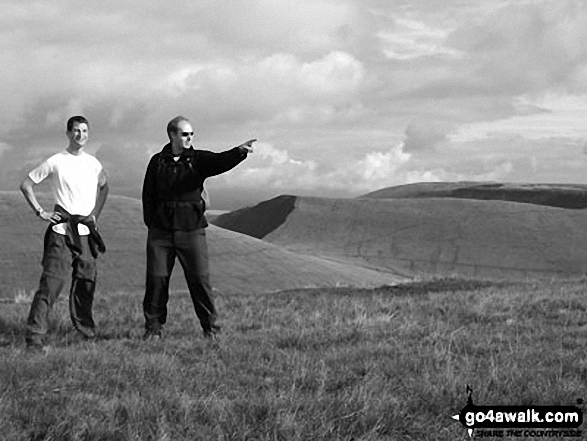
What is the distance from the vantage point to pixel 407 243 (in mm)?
72938

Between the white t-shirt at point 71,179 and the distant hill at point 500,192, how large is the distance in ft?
395

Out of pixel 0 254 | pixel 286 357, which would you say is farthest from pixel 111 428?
pixel 0 254

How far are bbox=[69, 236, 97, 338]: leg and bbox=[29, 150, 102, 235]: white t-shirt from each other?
29cm

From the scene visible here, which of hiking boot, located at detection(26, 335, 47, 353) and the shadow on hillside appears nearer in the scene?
hiking boot, located at detection(26, 335, 47, 353)

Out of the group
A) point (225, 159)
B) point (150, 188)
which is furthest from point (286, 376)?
point (150, 188)

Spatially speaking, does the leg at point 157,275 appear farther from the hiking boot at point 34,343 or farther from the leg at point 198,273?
the hiking boot at point 34,343

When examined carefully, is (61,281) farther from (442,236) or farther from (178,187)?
(442,236)

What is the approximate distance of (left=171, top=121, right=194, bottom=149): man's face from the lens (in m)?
7.86

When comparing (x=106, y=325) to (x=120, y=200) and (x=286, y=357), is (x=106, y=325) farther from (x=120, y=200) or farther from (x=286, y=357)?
(x=120, y=200)

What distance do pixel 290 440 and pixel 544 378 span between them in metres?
2.29

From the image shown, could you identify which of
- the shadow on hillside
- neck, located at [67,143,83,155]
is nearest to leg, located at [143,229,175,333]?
neck, located at [67,143,83,155]

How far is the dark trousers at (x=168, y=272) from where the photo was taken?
8086mm

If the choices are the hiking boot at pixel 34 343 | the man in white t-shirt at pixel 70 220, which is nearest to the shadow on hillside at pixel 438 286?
the man in white t-shirt at pixel 70 220

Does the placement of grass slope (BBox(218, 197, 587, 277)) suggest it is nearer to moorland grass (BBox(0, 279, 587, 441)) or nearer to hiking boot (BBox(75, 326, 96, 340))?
moorland grass (BBox(0, 279, 587, 441))
